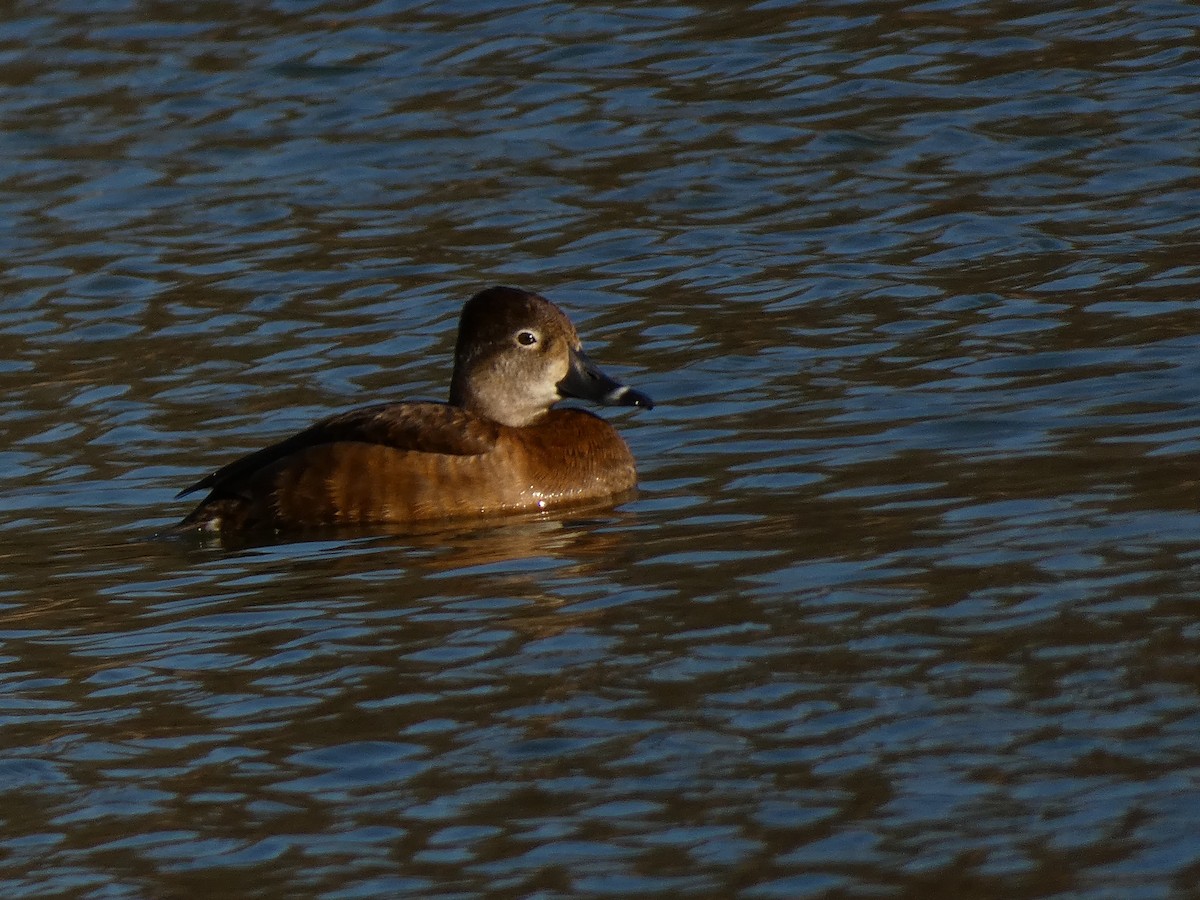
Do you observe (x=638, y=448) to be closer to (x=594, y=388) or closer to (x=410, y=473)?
(x=594, y=388)

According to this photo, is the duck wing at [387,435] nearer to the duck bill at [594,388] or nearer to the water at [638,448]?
the water at [638,448]

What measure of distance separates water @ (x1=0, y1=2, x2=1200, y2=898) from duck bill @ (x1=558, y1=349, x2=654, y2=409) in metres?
0.29

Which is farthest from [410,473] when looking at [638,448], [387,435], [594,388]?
[638,448]

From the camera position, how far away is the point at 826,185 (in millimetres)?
12930

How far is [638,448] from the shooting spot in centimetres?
945

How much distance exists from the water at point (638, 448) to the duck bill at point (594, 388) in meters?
0.29

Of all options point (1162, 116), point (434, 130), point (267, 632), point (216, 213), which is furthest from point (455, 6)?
point (267, 632)

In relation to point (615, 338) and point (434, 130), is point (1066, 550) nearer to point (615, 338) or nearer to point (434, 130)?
point (615, 338)

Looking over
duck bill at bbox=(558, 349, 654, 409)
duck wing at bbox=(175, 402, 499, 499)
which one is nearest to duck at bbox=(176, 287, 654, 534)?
duck wing at bbox=(175, 402, 499, 499)

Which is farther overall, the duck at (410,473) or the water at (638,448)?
the duck at (410,473)

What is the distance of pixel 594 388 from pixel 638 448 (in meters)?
0.35

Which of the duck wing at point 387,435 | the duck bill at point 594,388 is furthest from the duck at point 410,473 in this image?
the duck bill at point 594,388

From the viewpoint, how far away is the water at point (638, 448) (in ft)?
17.1

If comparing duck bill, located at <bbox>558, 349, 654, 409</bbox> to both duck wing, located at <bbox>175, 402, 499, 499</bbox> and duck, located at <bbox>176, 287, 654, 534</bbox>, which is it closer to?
duck, located at <bbox>176, 287, 654, 534</bbox>
